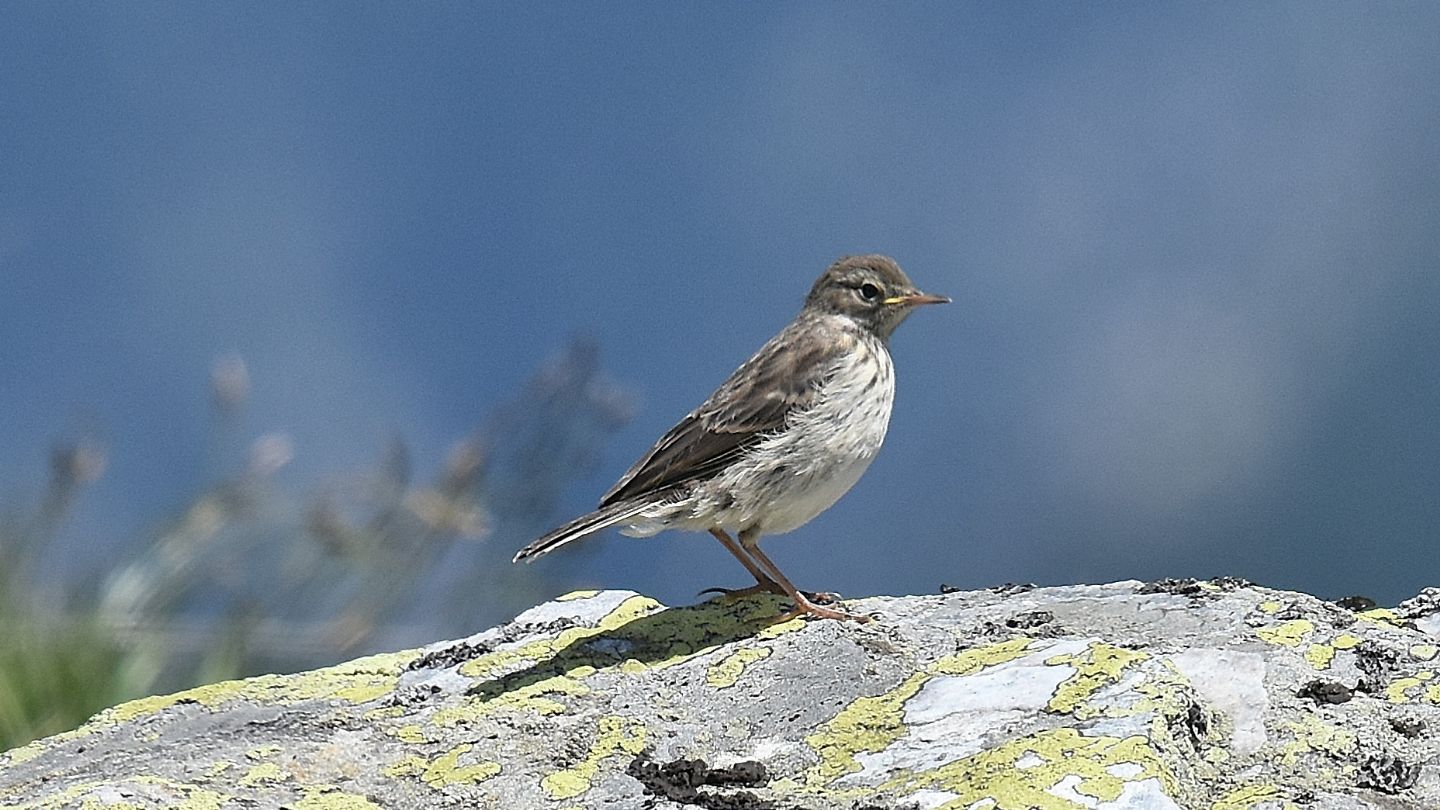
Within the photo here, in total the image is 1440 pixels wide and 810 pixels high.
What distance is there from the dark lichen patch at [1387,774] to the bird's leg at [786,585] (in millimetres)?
1775

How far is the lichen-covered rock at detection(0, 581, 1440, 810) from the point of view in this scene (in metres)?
4.16

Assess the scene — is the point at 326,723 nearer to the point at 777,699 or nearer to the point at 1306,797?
the point at 777,699

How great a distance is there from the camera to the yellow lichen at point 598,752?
444cm

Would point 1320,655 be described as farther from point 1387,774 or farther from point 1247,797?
point 1247,797

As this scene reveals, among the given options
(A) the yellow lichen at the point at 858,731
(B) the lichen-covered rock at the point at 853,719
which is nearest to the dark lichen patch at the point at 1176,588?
(B) the lichen-covered rock at the point at 853,719

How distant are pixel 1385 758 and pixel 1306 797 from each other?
1.18ft

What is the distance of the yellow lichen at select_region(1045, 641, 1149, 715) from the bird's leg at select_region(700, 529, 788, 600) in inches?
71.2

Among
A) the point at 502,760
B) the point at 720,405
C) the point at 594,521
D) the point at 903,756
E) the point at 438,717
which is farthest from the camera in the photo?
the point at 720,405

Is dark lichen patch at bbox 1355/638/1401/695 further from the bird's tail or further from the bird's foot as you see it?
the bird's tail

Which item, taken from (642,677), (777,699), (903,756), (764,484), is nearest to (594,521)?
(764,484)

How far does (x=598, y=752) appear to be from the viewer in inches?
183

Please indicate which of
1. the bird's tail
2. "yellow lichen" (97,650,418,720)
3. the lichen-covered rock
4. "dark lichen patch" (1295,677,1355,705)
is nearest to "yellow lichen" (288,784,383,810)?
the lichen-covered rock

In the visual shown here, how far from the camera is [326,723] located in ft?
17.0

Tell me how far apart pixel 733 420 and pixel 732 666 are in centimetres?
192
